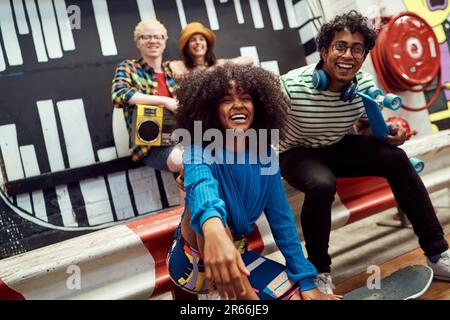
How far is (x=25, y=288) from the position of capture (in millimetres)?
1211

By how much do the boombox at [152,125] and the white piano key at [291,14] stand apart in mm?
1601

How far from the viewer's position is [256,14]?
2793 millimetres

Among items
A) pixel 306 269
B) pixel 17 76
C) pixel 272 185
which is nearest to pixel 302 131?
pixel 272 185

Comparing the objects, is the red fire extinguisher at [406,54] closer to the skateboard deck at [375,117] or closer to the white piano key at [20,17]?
the skateboard deck at [375,117]

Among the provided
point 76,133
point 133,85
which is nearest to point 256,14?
point 133,85

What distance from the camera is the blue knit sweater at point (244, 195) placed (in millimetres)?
967

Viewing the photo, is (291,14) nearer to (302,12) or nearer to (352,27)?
(302,12)

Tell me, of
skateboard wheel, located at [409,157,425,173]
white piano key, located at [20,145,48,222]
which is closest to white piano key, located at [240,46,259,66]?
skateboard wheel, located at [409,157,425,173]

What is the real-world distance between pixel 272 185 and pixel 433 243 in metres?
0.78

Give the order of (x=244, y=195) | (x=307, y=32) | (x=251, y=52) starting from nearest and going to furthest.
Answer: (x=244, y=195) < (x=251, y=52) < (x=307, y=32)

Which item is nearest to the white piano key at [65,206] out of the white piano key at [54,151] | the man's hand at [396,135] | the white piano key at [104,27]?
the white piano key at [54,151]

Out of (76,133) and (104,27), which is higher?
(104,27)

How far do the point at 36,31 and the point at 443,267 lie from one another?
98.8 inches
